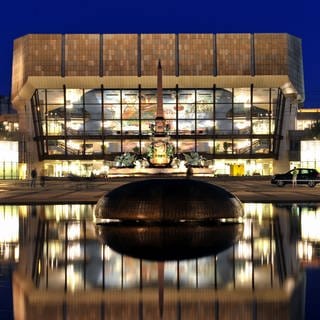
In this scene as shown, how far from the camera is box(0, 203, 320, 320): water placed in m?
9.65

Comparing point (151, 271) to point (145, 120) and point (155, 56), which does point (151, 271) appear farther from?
point (145, 120)

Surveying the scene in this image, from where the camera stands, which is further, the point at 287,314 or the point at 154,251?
the point at 154,251

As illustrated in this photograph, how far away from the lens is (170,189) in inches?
812

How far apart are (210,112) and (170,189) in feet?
277

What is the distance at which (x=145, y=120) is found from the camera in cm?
10450

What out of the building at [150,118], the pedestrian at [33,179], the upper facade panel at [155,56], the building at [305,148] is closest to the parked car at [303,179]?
the pedestrian at [33,179]

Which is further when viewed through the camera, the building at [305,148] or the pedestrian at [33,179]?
the building at [305,148]

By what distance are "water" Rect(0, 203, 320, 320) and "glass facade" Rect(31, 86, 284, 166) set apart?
82518mm

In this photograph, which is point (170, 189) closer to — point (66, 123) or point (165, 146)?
point (165, 146)

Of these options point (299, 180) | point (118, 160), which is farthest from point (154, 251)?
point (118, 160)

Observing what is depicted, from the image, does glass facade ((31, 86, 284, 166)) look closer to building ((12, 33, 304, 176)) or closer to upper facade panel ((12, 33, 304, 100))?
building ((12, 33, 304, 176))

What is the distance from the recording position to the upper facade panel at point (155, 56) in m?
96.9

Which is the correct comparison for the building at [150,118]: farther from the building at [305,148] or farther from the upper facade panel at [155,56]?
the upper facade panel at [155,56]

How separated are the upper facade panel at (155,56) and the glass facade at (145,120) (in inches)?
248
